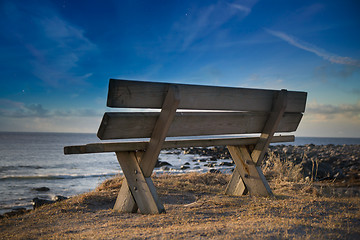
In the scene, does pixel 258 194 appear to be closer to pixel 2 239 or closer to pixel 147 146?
pixel 147 146

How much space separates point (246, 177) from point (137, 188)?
1842 mm

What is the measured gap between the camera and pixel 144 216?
10.2 feet

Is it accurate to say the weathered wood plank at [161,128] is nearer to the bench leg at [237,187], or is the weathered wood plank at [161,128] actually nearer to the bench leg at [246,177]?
the bench leg at [246,177]

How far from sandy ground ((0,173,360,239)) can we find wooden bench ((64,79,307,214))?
1.09 ft

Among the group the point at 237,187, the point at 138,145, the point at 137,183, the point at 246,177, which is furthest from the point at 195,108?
the point at 237,187

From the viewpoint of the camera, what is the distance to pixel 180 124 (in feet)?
10.5

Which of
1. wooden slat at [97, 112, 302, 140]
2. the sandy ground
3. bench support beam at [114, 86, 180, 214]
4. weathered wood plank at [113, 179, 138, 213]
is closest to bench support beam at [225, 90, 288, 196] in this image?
wooden slat at [97, 112, 302, 140]

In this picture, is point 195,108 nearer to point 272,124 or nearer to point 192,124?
point 192,124

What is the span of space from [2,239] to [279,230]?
2.70 m

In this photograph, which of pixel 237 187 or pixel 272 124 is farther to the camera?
pixel 237 187

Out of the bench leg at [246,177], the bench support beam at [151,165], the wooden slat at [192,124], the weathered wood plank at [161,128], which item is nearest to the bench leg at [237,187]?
the bench leg at [246,177]

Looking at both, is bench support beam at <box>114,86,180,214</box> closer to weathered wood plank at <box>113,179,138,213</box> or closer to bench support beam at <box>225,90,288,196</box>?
weathered wood plank at <box>113,179,138,213</box>

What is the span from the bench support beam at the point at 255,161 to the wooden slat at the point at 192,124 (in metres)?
0.14

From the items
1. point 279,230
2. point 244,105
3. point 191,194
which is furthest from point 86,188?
point 279,230
